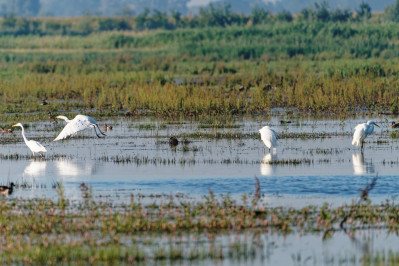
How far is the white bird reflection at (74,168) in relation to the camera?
1428 cm

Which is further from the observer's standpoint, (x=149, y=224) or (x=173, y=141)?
(x=173, y=141)

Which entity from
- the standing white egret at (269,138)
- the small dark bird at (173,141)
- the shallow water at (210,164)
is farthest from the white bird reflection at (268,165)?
the small dark bird at (173,141)

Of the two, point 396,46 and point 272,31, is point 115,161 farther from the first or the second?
point 272,31

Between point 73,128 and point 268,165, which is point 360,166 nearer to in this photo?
point 268,165

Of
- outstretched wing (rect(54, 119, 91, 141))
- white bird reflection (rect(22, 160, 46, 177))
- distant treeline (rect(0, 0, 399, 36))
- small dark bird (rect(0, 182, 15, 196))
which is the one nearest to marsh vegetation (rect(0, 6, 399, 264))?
white bird reflection (rect(22, 160, 46, 177))

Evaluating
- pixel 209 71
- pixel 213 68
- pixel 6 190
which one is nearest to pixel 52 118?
pixel 6 190

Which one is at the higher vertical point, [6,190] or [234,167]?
[234,167]

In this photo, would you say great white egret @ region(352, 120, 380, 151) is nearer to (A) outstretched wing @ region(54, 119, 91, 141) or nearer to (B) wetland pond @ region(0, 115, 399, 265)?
(B) wetland pond @ region(0, 115, 399, 265)

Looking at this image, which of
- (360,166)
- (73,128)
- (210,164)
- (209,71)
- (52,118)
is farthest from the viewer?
(209,71)

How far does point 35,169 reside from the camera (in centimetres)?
1486

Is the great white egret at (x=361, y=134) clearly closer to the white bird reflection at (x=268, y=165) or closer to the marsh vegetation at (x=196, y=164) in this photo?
the marsh vegetation at (x=196, y=164)

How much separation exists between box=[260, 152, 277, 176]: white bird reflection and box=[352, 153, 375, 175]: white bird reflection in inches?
53.7

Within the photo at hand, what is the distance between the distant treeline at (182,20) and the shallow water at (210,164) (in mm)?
36769

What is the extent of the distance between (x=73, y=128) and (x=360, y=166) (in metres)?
6.00
